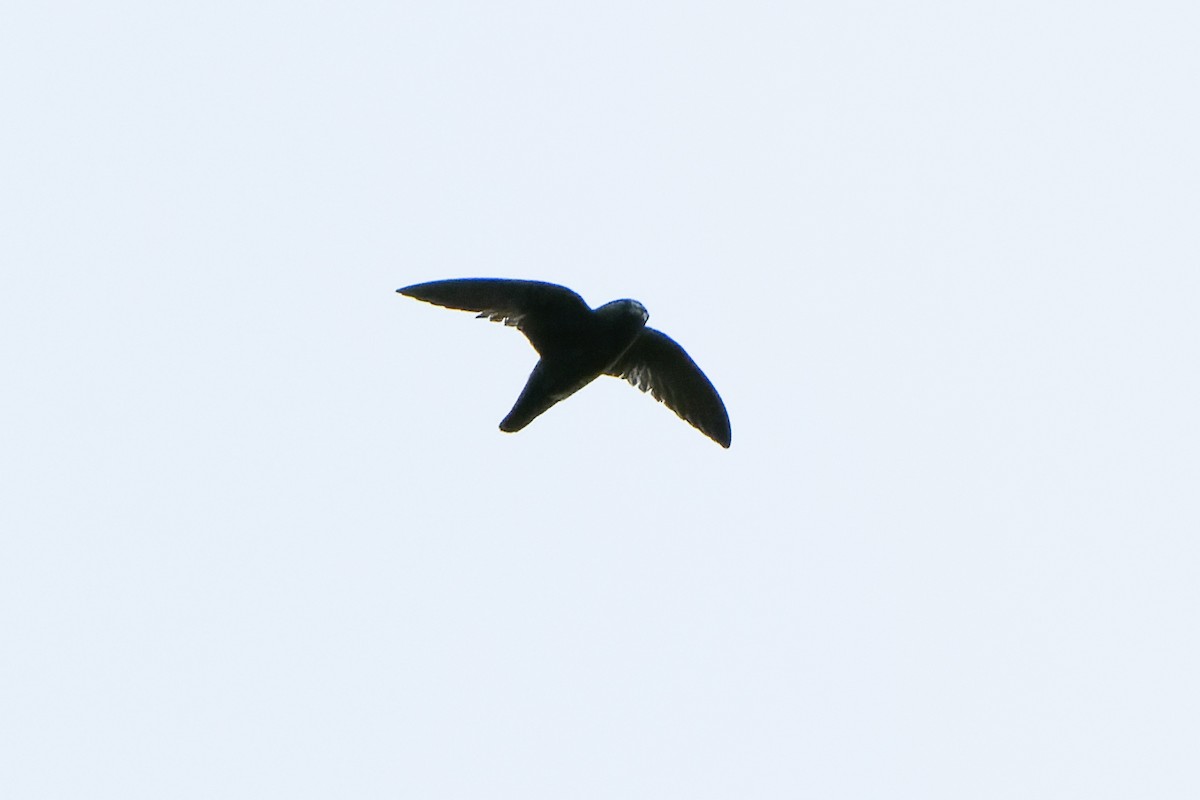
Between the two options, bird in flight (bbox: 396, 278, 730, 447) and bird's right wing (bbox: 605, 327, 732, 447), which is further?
bird's right wing (bbox: 605, 327, 732, 447)

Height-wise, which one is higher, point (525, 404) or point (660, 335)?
point (660, 335)

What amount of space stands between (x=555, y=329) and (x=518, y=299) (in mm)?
377

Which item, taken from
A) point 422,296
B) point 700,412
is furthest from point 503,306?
point 700,412

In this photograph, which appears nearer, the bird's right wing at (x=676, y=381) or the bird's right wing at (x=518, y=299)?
the bird's right wing at (x=518, y=299)

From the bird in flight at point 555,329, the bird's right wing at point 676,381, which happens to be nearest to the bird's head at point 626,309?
the bird in flight at point 555,329

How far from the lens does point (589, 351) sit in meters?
13.8

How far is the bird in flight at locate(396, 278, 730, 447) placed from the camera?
533 inches

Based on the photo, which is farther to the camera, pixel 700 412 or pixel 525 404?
pixel 700 412

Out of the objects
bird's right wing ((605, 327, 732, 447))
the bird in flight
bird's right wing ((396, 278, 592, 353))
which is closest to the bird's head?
the bird in flight

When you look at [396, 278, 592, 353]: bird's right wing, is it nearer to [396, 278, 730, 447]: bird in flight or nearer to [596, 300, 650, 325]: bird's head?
[396, 278, 730, 447]: bird in flight

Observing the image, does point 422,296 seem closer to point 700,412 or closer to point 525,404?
point 525,404

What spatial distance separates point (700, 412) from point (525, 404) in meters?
1.70

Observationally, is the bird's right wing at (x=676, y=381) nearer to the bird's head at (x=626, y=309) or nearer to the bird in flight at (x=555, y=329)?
the bird in flight at (x=555, y=329)

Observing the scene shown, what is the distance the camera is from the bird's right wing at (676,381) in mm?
14445
